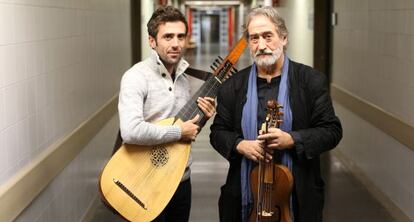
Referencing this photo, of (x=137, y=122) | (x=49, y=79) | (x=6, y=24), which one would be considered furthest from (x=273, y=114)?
(x=49, y=79)

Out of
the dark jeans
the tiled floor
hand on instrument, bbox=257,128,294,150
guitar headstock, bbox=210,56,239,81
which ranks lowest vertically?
the tiled floor

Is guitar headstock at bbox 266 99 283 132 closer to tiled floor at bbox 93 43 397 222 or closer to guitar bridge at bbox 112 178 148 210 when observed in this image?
guitar bridge at bbox 112 178 148 210

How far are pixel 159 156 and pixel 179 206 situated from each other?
30 centimetres

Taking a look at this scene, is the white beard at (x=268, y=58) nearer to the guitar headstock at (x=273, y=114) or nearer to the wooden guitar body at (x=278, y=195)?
the guitar headstock at (x=273, y=114)

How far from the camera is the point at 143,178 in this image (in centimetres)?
258

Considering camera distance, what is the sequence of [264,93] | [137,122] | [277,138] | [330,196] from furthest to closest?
1. [330,196]
2. [137,122]
3. [264,93]
4. [277,138]

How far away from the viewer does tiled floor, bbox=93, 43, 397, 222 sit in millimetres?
5059

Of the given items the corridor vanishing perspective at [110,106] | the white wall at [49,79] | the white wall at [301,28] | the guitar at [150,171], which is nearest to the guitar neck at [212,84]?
the guitar at [150,171]

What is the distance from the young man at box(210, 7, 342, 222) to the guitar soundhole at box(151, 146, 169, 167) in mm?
277

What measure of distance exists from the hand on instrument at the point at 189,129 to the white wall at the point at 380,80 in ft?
7.69

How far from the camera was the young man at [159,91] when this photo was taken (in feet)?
8.28

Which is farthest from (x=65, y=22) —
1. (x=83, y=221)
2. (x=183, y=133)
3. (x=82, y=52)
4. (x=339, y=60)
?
(x=339, y=60)

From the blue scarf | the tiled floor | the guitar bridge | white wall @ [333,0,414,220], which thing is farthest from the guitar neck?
the tiled floor

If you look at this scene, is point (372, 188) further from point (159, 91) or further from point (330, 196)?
point (159, 91)
